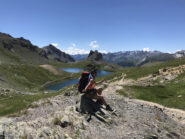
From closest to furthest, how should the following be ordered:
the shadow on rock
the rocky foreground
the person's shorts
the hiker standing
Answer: the rocky foreground → the shadow on rock → the hiker standing → the person's shorts

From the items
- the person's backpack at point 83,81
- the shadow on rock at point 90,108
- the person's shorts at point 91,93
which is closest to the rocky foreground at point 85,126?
the shadow on rock at point 90,108

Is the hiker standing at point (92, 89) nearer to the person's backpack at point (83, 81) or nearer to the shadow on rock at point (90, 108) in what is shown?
the shadow on rock at point (90, 108)

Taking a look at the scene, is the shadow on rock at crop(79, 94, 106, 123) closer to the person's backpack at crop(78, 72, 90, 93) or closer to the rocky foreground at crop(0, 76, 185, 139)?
the rocky foreground at crop(0, 76, 185, 139)

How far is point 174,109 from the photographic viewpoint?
27766 millimetres

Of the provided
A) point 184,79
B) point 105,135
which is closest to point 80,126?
point 105,135

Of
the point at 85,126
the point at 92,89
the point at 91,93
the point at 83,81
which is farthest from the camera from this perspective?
the point at 83,81

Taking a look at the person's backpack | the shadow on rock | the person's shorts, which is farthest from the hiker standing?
the person's backpack

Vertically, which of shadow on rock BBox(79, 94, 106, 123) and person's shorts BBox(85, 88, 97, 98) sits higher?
person's shorts BBox(85, 88, 97, 98)

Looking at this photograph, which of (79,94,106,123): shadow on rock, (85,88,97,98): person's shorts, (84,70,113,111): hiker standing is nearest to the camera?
(79,94,106,123): shadow on rock

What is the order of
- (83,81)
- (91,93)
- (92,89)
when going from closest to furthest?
(92,89), (91,93), (83,81)

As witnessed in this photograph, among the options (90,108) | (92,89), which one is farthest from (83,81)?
(90,108)

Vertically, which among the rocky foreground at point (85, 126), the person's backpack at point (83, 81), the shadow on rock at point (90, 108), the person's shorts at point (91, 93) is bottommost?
the rocky foreground at point (85, 126)

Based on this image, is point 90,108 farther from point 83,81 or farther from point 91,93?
point 83,81

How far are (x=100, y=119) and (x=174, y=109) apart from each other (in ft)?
58.9
